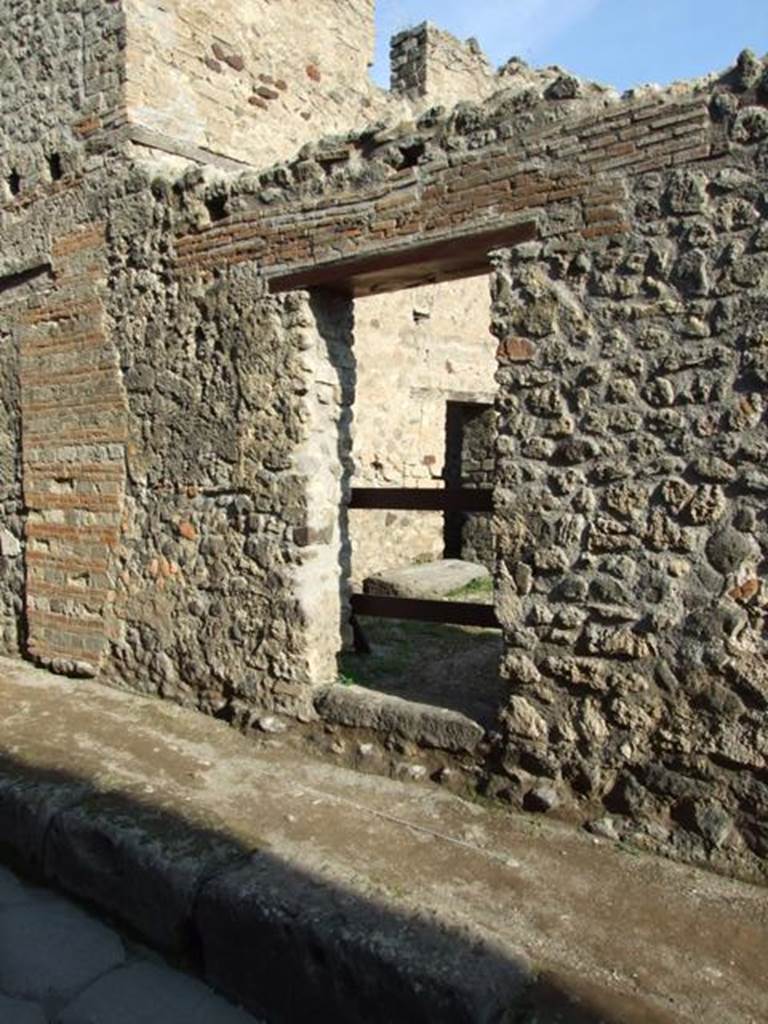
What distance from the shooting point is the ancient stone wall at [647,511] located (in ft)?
9.76

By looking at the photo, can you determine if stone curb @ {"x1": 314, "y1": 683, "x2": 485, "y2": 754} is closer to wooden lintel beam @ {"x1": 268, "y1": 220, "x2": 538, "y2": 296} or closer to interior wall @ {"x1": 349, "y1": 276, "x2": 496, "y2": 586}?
wooden lintel beam @ {"x1": 268, "y1": 220, "x2": 538, "y2": 296}

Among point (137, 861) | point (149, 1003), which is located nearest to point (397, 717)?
point (137, 861)

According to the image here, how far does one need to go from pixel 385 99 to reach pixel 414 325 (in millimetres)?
2323

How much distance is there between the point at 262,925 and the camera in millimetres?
2684

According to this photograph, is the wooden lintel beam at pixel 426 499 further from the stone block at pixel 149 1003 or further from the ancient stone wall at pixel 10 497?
the ancient stone wall at pixel 10 497

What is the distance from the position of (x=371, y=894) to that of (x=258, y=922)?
37cm

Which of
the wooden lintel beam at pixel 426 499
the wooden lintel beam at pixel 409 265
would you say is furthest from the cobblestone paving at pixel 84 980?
the wooden lintel beam at pixel 409 265

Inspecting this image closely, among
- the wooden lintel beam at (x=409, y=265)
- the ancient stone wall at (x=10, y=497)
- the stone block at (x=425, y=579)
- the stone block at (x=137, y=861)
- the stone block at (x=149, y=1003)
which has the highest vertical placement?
the wooden lintel beam at (x=409, y=265)

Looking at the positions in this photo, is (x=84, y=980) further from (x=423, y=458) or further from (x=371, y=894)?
(x=423, y=458)

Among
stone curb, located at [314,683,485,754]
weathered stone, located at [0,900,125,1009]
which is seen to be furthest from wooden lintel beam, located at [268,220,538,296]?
weathered stone, located at [0,900,125,1009]

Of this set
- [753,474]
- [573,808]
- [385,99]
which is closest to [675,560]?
[753,474]

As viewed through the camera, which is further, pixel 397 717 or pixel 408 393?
pixel 408 393

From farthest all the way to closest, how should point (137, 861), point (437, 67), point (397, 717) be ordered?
point (437, 67) → point (397, 717) → point (137, 861)

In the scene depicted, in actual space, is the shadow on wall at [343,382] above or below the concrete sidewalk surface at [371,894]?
above
